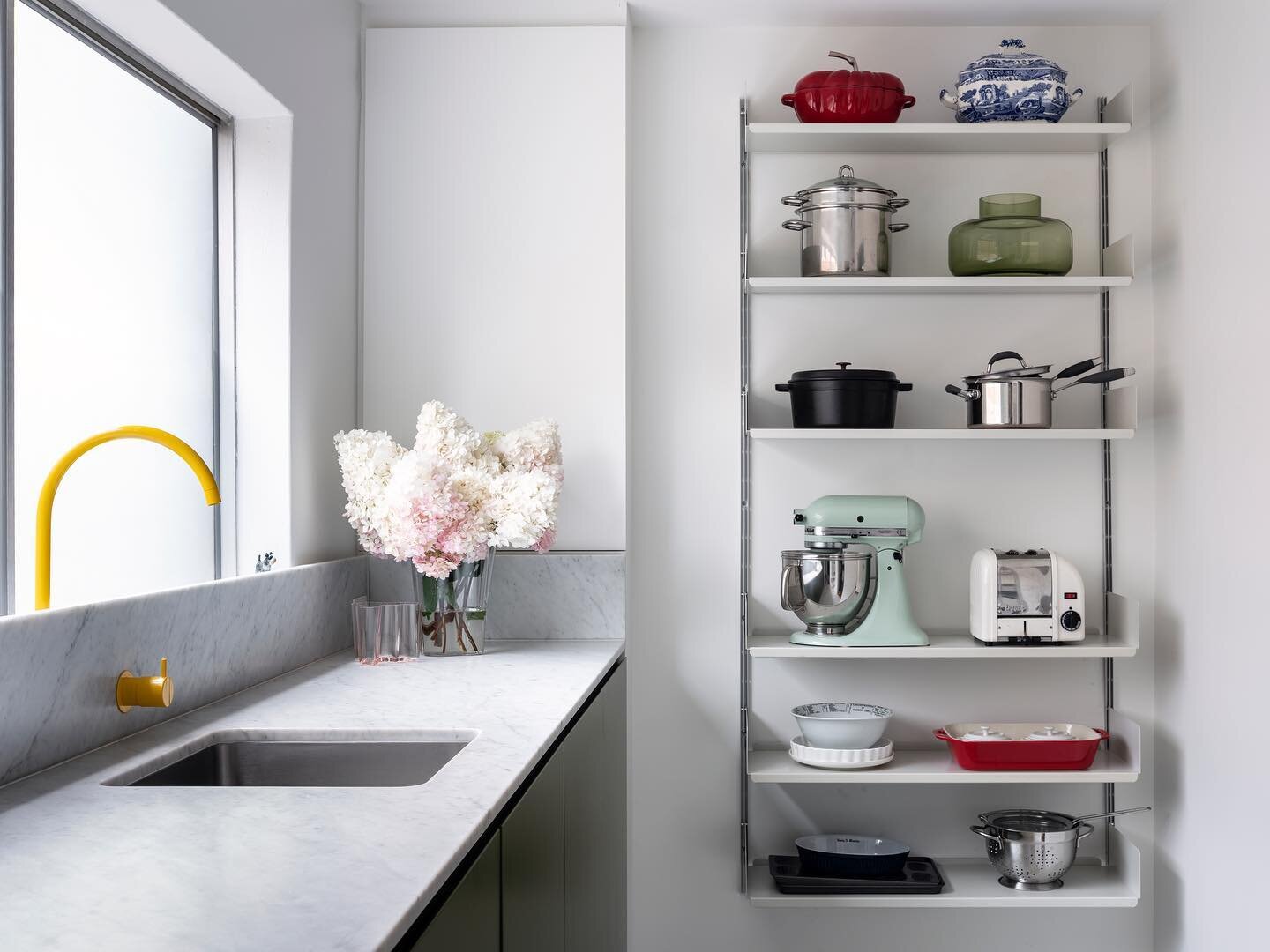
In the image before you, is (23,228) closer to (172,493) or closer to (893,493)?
(172,493)

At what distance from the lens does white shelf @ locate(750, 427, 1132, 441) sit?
2.48 meters

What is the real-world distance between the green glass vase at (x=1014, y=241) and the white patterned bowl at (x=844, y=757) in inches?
44.3

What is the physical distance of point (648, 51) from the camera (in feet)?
9.05

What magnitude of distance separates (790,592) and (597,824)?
0.82 metres

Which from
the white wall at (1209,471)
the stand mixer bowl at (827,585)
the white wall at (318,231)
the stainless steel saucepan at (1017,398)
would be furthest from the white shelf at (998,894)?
the white wall at (318,231)

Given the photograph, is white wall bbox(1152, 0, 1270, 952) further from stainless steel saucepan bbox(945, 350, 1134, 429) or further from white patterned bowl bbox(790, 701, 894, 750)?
white patterned bowl bbox(790, 701, 894, 750)

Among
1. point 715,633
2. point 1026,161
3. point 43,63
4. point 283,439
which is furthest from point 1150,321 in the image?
point 43,63

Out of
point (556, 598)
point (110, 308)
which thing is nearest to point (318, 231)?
point (110, 308)

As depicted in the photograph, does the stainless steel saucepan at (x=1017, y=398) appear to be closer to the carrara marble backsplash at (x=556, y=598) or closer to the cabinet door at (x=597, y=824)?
the carrara marble backsplash at (x=556, y=598)

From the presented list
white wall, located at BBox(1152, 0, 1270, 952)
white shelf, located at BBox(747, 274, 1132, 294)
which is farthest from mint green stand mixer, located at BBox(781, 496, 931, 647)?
white wall, located at BBox(1152, 0, 1270, 952)

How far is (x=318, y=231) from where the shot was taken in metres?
2.31

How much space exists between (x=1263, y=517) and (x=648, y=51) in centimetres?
178

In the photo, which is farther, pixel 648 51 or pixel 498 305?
pixel 648 51

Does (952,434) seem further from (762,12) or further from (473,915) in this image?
(473,915)
